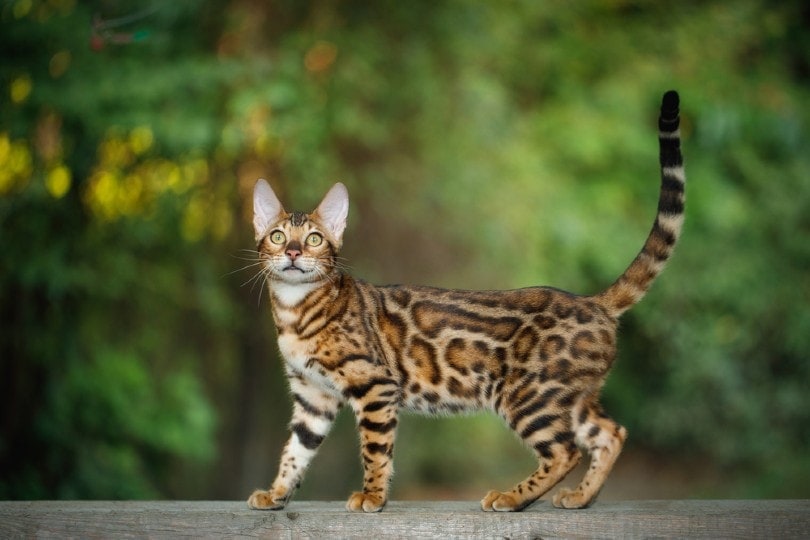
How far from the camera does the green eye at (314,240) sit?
4.31 meters

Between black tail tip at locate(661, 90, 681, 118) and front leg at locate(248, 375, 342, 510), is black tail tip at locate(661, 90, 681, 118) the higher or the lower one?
the higher one

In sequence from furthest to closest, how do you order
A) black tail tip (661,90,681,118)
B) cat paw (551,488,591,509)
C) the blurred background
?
the blurred background < cat paw (551,488,591,509) < black tail tip (661,90,681,118)

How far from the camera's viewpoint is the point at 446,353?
4.46 metres

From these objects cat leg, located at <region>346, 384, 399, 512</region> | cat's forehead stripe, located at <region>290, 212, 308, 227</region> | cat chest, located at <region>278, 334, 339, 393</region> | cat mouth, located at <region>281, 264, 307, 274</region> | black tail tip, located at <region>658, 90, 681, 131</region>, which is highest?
black tail tip, located at <region>658, 90, 681, 131</region>

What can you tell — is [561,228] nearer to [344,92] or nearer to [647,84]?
[647,84]

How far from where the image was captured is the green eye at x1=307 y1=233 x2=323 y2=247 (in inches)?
170

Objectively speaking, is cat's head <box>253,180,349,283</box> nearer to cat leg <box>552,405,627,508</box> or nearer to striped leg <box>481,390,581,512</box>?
striped leg <box>481,390,581,512</box>

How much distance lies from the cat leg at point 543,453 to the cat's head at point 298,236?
1.02m

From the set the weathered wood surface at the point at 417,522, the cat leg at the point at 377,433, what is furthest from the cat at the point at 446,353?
the weathered wood surface at the point at 417,522

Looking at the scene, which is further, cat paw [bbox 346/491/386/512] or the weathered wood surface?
cat paw [bbox 346/491/386/512]

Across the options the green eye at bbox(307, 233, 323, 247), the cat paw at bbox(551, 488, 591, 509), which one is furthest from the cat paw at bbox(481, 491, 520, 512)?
the green eye at bbox(307, 233, 323, 247)

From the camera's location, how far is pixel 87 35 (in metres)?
8.65

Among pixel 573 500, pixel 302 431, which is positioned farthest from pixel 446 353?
pixel 573 500

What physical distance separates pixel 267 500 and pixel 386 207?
23.2 ft
